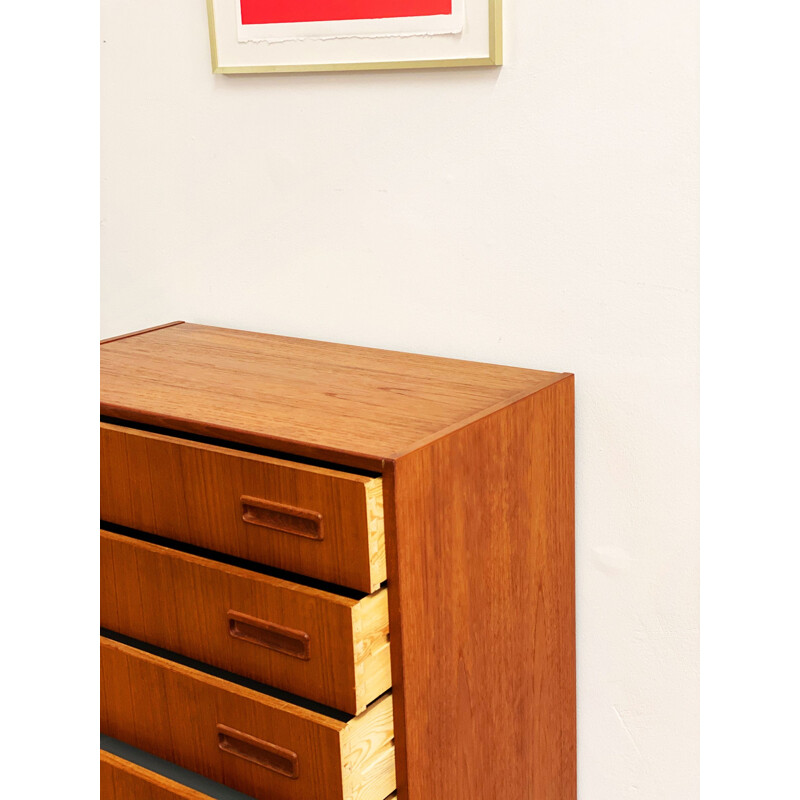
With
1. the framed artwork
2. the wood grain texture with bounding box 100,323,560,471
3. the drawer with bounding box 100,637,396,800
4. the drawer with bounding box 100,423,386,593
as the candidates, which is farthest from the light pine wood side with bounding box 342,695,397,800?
the framed artwork

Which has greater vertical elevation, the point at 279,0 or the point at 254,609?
the point at 279,0

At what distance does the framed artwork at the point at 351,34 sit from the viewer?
1355 mm

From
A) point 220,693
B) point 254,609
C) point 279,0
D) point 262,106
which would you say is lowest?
point 220,693

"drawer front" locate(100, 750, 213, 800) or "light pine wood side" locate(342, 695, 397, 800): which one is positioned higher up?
"light pine wood side" locate(342, 695, 397, 800)

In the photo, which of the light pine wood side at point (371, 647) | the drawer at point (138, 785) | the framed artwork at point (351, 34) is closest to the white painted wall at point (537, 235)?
the framed artwork at point (351, 34)

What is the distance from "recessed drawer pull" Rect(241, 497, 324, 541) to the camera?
1.11 metres

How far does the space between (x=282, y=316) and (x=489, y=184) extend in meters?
0.44

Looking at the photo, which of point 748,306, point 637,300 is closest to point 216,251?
point 637,300

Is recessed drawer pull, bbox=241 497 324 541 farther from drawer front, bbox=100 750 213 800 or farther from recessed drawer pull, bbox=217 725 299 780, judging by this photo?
drawer front, bbox=100 750 213 800

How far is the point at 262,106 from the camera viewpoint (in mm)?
1599

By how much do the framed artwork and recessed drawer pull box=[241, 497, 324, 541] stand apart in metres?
0.65

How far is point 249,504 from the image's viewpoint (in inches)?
45.7

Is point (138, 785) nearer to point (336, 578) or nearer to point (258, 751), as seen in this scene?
point (258, 751)

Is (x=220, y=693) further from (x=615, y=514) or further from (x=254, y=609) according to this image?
(x=615, y=514)
